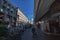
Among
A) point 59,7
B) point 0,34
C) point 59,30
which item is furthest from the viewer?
point 59,30

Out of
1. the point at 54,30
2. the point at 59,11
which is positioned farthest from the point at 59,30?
the point at 59,11

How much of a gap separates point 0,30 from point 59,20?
1609cm

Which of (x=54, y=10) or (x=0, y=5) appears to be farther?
(x=0, y=5)

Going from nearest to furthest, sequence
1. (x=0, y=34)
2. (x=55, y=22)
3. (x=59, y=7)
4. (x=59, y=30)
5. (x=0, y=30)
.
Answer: (x=0, y=34) < (x=0, y=30) < (x=59, y=7) < (x=59, y=30) < (x=55, y=22)

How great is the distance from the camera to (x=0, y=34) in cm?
1189

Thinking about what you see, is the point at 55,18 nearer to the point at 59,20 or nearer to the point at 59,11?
the point at 59,20

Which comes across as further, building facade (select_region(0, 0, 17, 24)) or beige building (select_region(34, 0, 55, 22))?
building facade (select_region(0, 0, 17, 24))

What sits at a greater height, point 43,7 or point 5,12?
point 5,12

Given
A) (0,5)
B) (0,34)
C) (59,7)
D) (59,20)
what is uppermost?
(0,5)

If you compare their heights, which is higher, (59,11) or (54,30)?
(59,11)

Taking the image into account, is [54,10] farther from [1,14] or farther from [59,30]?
[1,14]

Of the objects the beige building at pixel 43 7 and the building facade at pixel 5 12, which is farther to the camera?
the building facade at pixel 5 12

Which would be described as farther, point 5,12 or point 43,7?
point 5,12

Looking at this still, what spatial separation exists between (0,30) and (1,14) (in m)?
37.3
